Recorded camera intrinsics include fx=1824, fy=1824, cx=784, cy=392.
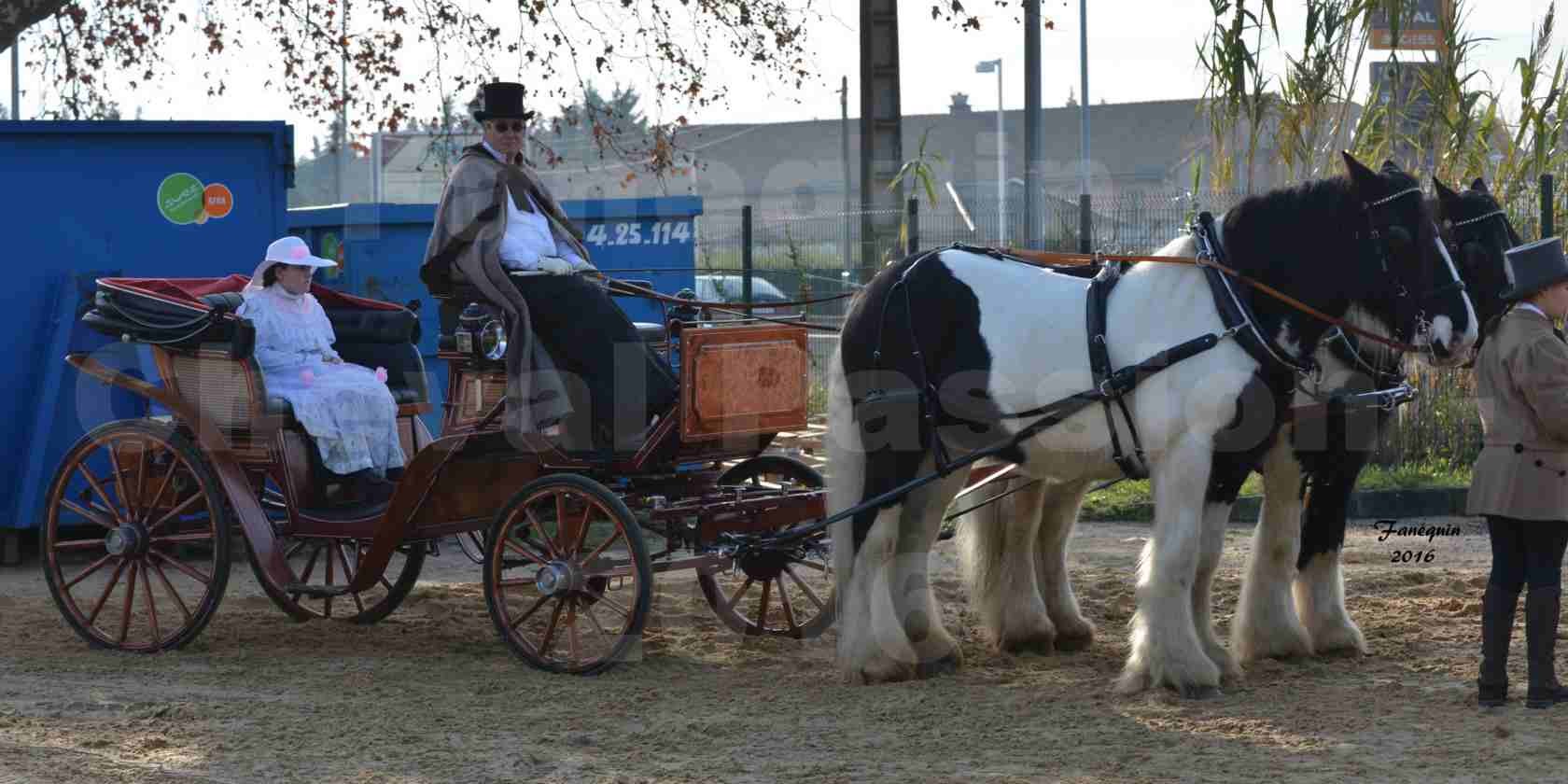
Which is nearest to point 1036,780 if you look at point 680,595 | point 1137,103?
point 680,595

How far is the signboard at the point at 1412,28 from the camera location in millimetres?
10977

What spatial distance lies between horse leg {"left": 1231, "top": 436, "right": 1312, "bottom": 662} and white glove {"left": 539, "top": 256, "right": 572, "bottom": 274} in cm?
247

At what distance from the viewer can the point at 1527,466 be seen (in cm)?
512

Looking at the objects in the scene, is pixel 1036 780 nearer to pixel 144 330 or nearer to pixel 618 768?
pixel 618 768

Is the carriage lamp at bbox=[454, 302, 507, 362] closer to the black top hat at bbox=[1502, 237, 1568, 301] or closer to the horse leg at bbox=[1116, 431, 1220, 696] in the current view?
the horse leg at bbox=[1116, 431, 1220, 696]

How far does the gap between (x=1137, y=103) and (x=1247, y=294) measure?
49252 millimetres

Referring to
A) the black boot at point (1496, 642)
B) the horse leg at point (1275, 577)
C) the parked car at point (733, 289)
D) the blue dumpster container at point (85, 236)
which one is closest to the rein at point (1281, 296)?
the horse leg at point (1275, 577)

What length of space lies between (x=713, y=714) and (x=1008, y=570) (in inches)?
56.4

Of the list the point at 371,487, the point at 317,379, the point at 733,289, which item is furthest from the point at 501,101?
the point at 733,289

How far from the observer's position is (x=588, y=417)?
20.4 feet

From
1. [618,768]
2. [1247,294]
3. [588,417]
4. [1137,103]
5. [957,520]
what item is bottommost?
[618,768]

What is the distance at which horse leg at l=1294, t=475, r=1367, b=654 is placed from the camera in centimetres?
628

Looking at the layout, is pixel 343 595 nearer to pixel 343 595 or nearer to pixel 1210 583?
pixel 343 595

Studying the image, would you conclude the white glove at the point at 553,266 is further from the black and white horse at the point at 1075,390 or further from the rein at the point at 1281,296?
the rein at the point at 1281,296
